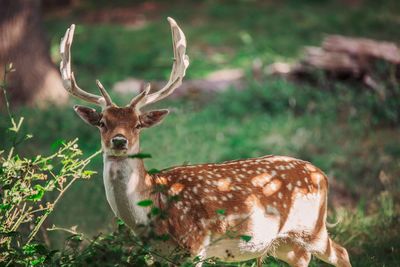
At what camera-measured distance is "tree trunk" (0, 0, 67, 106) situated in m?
11.9

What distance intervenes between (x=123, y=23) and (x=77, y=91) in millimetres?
14011

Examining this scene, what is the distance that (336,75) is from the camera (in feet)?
40.8

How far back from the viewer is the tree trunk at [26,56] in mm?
11883

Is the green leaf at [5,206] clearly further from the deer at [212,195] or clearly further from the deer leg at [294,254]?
the deer leg at [294,254]

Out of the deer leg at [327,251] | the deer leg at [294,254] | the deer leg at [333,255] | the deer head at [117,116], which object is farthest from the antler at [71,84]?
the deer leg at [333,255]

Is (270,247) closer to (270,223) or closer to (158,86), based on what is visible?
(270,223)

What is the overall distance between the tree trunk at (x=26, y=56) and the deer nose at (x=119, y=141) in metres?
7.00

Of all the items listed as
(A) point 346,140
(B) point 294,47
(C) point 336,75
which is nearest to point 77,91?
(A) point 346,140

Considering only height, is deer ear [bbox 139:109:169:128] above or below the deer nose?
below

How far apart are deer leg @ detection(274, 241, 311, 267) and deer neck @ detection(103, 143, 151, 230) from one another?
1.27 metres

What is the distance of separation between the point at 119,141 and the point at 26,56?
24.8ft

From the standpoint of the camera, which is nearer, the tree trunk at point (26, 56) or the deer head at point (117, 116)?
the deer head at point (117, 116)

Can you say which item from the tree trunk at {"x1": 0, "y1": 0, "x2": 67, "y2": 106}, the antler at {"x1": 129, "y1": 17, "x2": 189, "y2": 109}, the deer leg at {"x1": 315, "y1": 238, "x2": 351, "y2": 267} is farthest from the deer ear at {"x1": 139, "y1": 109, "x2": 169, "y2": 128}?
the tree trunk at {"x1": 0, "y1": 0, "x2": 67, "y2": 106}

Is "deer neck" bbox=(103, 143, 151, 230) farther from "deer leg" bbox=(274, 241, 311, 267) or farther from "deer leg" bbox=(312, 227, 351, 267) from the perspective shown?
"deer leg" bbox=(312, 227, 351, 267)
